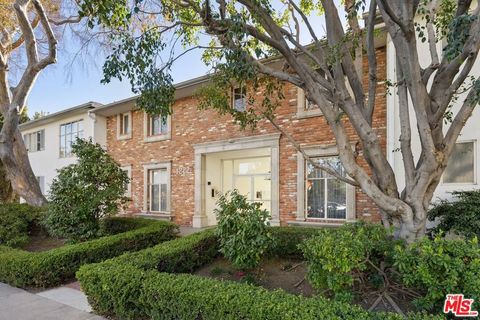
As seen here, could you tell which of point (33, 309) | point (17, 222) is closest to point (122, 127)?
point (17, 222)

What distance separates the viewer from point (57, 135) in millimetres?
17781

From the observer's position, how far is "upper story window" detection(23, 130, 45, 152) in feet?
63.2

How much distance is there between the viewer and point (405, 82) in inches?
183

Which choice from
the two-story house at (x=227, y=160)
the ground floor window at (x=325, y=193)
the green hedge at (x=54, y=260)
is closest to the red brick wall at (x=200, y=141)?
the two-story house at (x=227, y=160)

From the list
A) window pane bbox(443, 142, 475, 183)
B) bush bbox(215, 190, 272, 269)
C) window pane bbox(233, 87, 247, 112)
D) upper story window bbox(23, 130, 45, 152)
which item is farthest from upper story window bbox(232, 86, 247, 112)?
upper story window bbox(23, 130, 45, 152)

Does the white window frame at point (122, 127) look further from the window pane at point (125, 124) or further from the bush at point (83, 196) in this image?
the bush at point (83, 196)

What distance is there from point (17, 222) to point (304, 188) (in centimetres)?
892

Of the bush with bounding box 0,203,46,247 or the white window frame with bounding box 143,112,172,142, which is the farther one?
the white window frame with bounding box 143,112,172,142

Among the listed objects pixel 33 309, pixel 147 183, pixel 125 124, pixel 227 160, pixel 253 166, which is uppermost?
pixel 125 124

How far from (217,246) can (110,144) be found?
1103 cm

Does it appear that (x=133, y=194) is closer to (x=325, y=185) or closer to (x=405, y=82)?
(x=325, y=185)

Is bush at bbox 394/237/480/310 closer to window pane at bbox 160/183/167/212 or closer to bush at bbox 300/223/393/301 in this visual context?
bush at bbox 300/223/393/301

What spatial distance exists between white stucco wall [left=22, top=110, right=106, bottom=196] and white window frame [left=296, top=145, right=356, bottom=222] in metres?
10.6

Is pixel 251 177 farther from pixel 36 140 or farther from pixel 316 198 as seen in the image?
pixel 36 140
